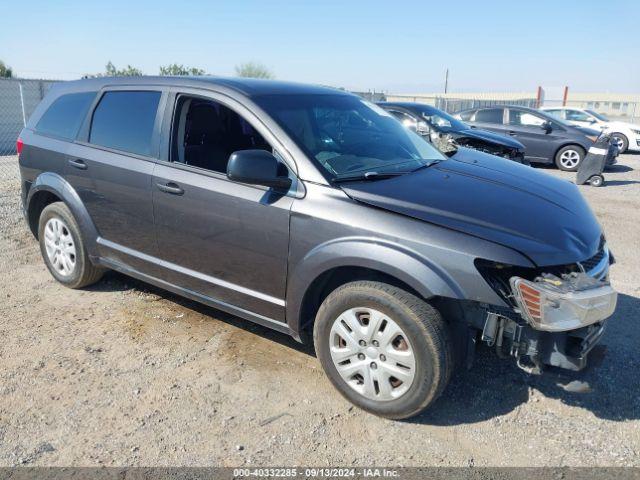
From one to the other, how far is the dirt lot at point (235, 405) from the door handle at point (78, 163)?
1184mm

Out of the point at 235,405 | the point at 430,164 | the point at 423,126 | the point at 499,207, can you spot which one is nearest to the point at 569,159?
the point at 423,126

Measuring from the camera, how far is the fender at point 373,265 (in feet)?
8.70

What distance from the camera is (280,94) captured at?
12.0 ft

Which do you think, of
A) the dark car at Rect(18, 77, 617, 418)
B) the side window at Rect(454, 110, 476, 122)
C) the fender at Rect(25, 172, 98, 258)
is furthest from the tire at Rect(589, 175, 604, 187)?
the fender at Rect(25, 172, 98, 258)

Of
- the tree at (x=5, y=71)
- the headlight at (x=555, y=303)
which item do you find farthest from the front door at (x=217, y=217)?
the tree at (x=5, y=71)

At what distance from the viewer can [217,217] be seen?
3.40 metres

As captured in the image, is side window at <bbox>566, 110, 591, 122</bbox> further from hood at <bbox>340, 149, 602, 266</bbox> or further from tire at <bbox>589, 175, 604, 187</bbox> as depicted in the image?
hood at <bbox>340, 149, 602, 266</bbox>

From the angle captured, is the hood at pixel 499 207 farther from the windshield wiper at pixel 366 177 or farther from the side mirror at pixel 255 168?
the side mirror at pixel 255 168

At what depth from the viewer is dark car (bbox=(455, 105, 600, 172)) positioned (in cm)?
1251

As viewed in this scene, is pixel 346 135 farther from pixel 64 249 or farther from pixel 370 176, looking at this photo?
pixel 64 249

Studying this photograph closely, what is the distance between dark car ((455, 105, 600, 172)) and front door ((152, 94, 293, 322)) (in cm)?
1077

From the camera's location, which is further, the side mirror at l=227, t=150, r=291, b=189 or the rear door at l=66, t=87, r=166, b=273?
the rear door at l=66, t=87, r=166, b=273

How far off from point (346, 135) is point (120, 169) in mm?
1735

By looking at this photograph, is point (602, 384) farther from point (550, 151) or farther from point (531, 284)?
point (550, 151)
